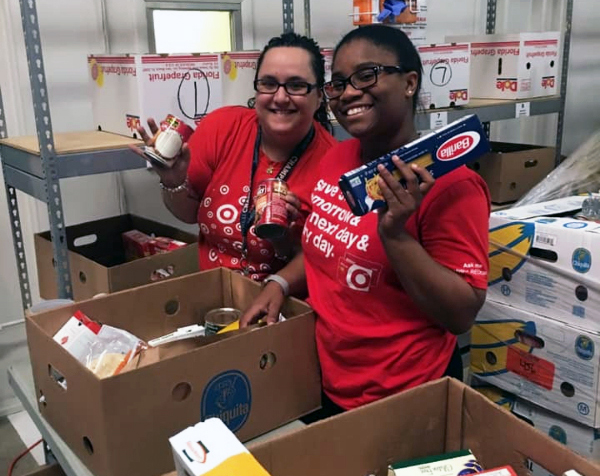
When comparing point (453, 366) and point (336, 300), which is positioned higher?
point (336, 300)

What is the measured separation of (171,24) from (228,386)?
1.90m

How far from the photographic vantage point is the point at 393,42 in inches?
47.0

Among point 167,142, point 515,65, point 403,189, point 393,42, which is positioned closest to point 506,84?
point 515,65

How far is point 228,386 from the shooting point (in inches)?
44.8

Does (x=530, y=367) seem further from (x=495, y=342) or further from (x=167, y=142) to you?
(x=167, y=142)

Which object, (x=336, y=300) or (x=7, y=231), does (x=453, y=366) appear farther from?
(x=7, y=231)

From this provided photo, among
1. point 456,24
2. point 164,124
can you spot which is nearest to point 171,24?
point 164,124

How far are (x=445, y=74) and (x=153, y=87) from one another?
1175mm

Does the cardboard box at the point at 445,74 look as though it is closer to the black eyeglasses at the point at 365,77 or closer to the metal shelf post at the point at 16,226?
the black eyeglasses at the point at 365,77

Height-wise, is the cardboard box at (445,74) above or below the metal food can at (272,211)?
above

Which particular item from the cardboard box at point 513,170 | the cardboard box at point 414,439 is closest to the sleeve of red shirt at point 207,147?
the cardboard box at point 414,439

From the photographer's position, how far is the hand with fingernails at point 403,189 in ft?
3.25

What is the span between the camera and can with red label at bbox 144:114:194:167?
1.37m

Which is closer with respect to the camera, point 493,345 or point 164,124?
point 164,124
